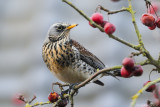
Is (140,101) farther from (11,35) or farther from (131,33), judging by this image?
(11,35)

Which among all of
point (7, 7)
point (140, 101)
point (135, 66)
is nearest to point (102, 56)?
point (140, 101)

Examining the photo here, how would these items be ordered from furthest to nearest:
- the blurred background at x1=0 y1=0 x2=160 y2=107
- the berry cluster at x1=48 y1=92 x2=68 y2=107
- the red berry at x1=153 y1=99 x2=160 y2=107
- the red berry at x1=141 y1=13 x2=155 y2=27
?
1. the blurred background at x1=0 y1=0 x2=160 y2=107
2. the berry cluster at x1=48 y1=92 x2=68 y2=107
3. the red berry at x1=141 y1=13 x2=155 y2=27
4. the red berry at x1=153 y1=99 x2=160 y2=107

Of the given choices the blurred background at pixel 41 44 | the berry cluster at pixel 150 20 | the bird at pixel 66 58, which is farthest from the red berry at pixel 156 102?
the blurred background at pixel 41 44

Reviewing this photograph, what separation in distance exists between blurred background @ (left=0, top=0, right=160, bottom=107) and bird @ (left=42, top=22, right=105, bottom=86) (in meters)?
1.10

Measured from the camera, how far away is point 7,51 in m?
4.21

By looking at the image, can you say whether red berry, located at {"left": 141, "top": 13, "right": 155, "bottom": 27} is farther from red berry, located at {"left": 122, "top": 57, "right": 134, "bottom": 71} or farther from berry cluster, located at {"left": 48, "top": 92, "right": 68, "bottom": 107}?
berry cluster, located at {"left": 48, "top": 92, "right": 68, "bottom": 107}

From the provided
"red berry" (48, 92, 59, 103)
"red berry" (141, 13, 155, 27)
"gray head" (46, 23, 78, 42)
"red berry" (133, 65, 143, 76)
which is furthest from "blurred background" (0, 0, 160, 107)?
"red berry" (133, 65, 143, 76)

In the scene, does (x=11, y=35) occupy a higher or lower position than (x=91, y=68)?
higher

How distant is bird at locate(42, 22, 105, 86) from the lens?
174 centimetres

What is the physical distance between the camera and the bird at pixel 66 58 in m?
1.74

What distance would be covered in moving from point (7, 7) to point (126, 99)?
1.94m

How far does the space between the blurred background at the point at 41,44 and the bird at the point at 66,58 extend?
1.10m

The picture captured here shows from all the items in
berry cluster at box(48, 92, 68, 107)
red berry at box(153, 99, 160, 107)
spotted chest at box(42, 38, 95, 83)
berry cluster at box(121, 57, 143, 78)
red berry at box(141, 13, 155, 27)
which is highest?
spotted chest at box(42, 38, 95, 83)

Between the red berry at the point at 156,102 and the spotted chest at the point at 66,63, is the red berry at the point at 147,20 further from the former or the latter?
the spotted chest at the point at 66,63
